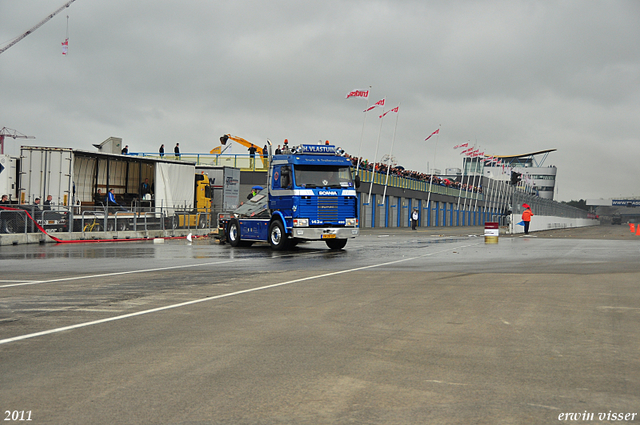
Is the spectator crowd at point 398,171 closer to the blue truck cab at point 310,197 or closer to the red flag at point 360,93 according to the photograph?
the red flag at point 360,93

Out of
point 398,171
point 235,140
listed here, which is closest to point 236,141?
point 235,140

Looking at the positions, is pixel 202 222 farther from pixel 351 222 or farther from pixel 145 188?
pixel 351 222

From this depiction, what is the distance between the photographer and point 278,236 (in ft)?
76.2

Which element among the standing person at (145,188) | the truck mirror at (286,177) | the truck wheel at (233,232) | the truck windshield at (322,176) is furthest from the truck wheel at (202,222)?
the truck windshield at (322,176)

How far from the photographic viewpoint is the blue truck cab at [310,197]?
73.6 ft

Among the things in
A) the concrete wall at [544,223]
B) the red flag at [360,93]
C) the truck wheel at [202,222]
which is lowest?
the truck wheel at [202,222]

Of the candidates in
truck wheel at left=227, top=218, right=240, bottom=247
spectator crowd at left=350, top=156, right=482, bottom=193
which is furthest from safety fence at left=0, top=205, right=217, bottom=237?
spectator crowd at left=350, top=156, right=482, bottom=193

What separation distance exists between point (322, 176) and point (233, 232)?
5389 millimetres

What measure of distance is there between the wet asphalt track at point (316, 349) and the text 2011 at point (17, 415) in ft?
0.20

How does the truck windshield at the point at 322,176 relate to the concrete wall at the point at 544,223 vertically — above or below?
above

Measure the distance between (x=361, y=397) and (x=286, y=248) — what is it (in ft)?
62.1

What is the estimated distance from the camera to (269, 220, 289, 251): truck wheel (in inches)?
904

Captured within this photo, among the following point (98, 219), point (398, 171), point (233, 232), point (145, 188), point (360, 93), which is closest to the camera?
point (233, 232)

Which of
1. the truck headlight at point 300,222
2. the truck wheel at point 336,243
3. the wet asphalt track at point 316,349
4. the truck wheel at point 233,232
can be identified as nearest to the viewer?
the wet asphalt track at point 316,349
